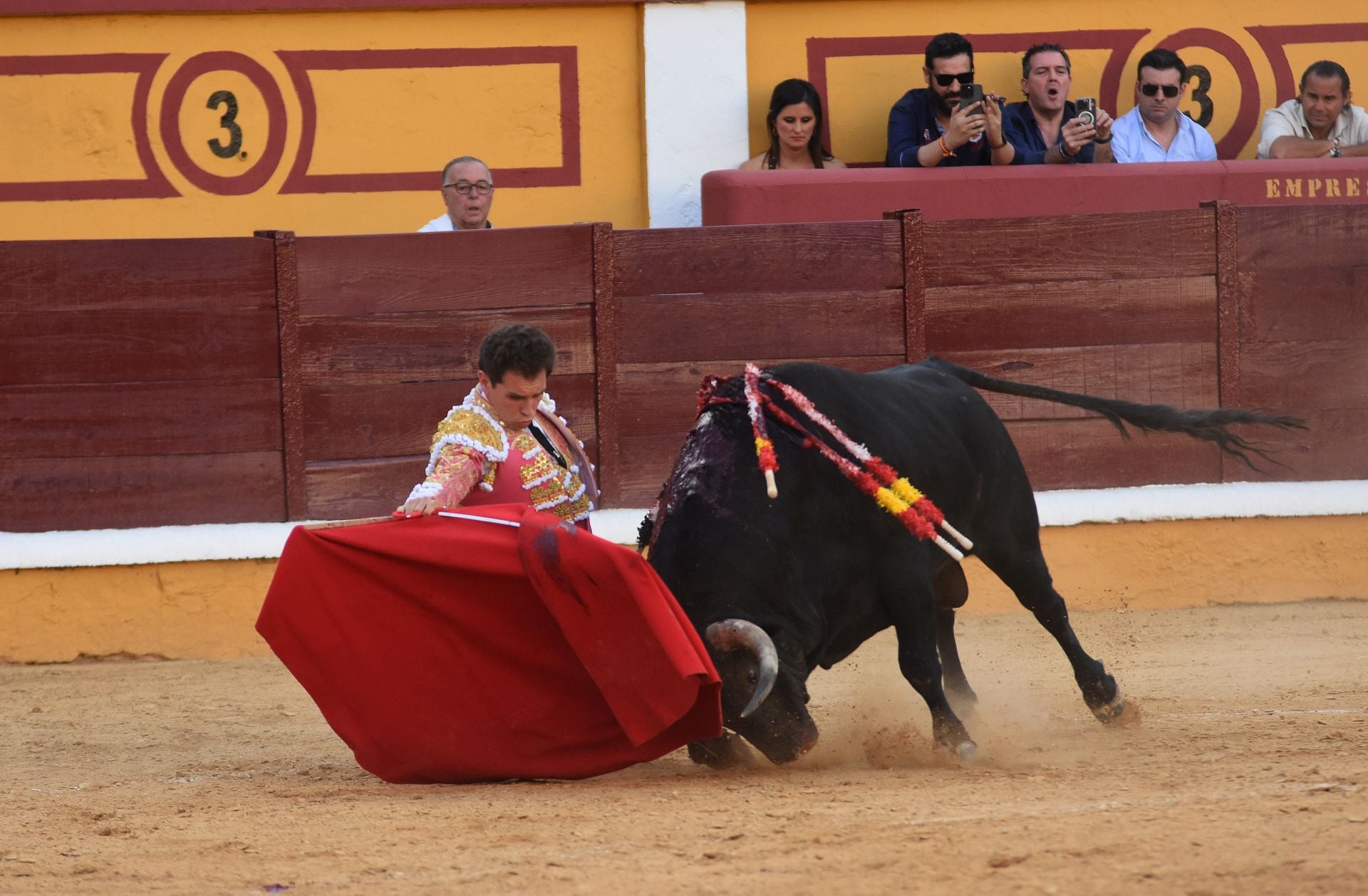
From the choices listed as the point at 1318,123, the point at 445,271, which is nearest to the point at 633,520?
the point at 445,271

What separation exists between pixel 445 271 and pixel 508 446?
217cm

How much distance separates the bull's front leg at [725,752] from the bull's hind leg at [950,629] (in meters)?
0.75

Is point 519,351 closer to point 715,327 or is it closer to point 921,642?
point 921,642

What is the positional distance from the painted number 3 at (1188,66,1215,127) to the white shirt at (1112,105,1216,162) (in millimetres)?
227

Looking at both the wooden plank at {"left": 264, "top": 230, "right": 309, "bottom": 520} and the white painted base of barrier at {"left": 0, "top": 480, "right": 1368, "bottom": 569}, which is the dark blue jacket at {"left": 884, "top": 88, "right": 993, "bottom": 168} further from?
the wooden plank at {"left": 264, "top": 230, "right": 309, "bottom": 520}

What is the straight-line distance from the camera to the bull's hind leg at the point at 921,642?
11.5 feet

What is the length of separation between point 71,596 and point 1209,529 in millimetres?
3750

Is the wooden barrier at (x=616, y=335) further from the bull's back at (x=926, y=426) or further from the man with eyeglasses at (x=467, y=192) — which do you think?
the bull's back at (x=926, y=426)

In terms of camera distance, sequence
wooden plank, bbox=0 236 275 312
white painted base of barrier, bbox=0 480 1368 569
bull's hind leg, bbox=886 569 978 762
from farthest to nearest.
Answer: wooden plank, bbox=0 236 275 312
white painted base of barrier, bbox=0 480 1368 569
bull's hind leg, bbox=886 569 978 762

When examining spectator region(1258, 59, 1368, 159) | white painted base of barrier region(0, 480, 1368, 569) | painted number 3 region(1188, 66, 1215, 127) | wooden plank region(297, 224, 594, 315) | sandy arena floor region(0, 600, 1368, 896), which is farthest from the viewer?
painted number 3 region(1188, 66, 1215, 127)

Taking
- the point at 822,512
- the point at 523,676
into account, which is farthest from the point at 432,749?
the point at 822,512

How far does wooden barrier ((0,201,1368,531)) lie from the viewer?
5.53m

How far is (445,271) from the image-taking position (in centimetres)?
566

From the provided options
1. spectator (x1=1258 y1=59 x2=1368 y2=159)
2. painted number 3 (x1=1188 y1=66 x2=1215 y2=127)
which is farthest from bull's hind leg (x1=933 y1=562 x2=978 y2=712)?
painted number 3 (x1=1188 y1=66 x2=1215 y2=127)
